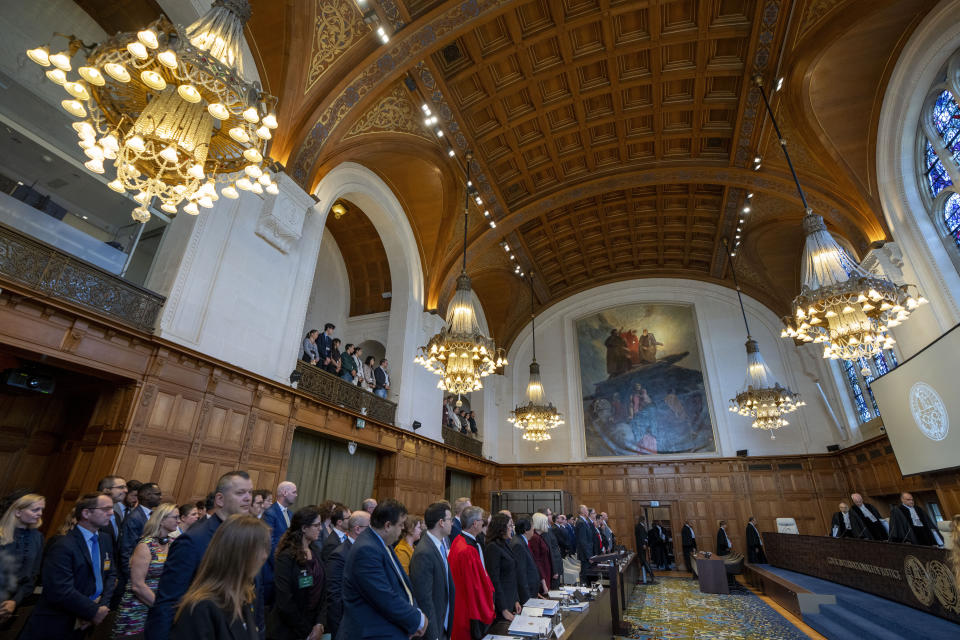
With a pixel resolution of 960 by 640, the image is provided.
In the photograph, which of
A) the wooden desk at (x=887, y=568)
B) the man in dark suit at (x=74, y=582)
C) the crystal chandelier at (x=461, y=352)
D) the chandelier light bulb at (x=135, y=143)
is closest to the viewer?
the man in dark suit at (x=74, y=582)

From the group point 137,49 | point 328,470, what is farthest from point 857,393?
point 137,49

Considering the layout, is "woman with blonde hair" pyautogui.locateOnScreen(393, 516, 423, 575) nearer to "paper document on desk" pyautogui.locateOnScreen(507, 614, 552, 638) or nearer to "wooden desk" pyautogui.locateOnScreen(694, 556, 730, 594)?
"paper document on desk" pyautogui.locateOnScreen(507, 614, 552, 638)

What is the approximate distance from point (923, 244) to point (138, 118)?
38.6ft

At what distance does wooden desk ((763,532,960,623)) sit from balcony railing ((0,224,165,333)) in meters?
9.78

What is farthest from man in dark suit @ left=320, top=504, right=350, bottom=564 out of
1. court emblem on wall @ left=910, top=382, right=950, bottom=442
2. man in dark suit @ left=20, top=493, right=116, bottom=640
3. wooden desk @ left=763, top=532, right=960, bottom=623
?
court emblem on wall @ left=910, top=382, right=950, bottom=442

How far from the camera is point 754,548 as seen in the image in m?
12.5

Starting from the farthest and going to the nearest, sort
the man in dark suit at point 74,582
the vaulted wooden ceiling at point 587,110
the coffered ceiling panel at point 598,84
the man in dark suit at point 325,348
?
the man in dark suit at point 325,348 < the coffered ceiling panel at point 598,84 < the vaulted wooden ceiling at point 587,110 < the man in dark suit at point 74,582

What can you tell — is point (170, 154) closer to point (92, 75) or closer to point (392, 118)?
point (92, 75)

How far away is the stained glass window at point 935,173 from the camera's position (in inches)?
304

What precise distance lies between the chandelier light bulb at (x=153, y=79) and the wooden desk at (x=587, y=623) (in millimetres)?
4732

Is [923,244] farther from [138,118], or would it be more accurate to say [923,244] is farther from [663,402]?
[138,118]

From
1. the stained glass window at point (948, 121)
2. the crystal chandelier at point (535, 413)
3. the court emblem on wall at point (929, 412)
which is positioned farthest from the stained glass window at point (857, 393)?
the crystal chandelier at point (535, 413)

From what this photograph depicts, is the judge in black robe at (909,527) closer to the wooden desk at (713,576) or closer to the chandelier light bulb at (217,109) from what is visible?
the wooden desk at (713,576)

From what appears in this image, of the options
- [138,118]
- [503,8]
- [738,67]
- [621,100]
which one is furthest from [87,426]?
[738,67]
